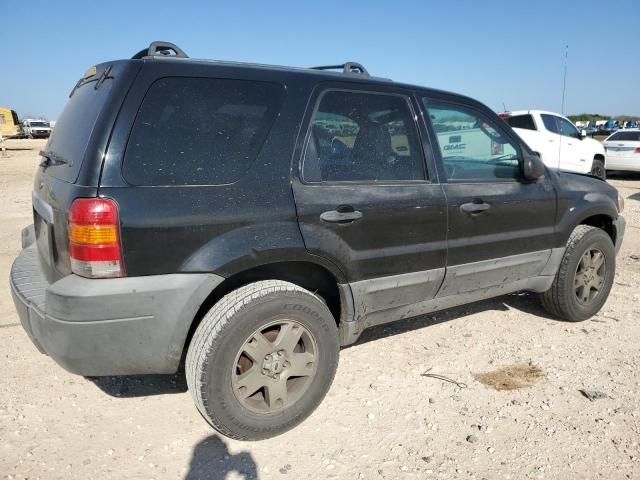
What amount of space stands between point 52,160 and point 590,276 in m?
3.94

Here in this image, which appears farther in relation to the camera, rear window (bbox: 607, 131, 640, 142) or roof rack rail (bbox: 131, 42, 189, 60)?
rear window (bbox: 607, 131, 640, 142)

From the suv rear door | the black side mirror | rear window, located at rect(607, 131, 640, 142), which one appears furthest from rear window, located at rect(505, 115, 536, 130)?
the suv rear door

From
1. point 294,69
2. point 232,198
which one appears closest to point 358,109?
point 294,69

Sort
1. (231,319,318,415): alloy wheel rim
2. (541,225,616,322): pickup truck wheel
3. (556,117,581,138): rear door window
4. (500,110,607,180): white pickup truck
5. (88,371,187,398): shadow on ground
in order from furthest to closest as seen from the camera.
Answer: (556,117,581,138): rear door window
(500,110,607,180): white pickup truck
(541,225,616,322): pickup truck wheel
(88,371,187,398): shadow on ground
(231,319,318,415): alloy wheel rim

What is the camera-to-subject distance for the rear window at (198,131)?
2.15 meters

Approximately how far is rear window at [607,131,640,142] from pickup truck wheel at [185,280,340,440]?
585 inches

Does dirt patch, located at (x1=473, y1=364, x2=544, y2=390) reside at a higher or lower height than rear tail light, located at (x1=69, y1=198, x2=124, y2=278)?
lower

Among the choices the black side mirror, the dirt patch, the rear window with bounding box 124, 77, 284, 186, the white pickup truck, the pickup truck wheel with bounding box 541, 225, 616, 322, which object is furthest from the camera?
the white pickup truck

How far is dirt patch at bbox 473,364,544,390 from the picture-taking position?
305 centimetres

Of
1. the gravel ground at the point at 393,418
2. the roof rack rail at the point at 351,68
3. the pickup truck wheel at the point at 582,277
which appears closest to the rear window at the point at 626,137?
the pickup truck wheel at the point at 582,277

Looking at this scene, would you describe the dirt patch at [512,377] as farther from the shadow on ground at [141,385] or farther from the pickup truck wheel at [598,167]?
the pickup truck wheel at [598,167]

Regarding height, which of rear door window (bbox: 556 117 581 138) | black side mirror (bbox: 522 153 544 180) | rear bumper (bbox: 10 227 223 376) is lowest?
rear bumper (bbox: 10 227 223 376)

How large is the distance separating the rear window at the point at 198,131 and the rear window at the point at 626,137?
589 inches

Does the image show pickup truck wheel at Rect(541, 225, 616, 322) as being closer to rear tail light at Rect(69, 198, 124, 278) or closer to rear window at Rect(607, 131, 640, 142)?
rear tail light at Rect(69, 198, 124, 278)
